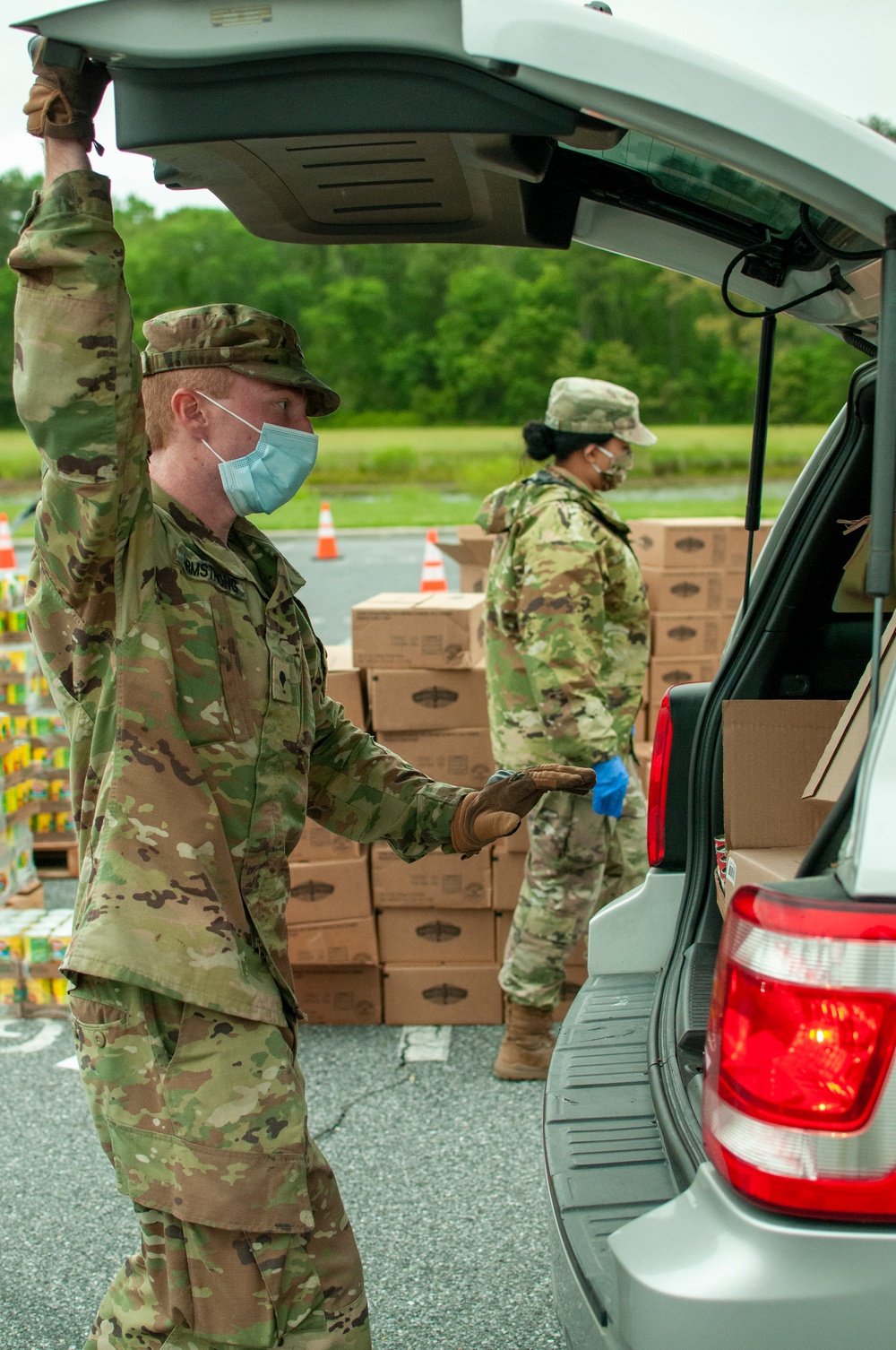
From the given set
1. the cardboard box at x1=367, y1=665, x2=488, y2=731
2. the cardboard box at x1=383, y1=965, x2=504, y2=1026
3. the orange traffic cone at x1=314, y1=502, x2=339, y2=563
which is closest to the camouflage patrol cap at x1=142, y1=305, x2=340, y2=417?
the cardboard box at x1=367, y1=665, x2=488, y2=731

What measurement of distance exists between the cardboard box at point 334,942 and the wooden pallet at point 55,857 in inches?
68.0

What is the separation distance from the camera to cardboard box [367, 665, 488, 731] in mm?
4062

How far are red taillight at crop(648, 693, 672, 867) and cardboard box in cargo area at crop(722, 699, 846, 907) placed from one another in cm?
31

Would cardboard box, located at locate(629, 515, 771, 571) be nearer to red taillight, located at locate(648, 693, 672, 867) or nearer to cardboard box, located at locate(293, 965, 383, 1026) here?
cardboard box, located at locate(293, 965, 383, 1026)

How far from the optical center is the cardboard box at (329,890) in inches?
160

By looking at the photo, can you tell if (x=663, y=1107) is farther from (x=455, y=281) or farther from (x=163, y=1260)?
(x=455, y=281)

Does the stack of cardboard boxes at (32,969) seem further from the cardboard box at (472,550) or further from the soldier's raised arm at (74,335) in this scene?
the soldier's raised arm at (74,335)

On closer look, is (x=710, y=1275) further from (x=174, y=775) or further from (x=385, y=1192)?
(x=385, y=1192)

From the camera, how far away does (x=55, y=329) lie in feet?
5.29

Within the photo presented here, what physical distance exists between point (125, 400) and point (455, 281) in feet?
120

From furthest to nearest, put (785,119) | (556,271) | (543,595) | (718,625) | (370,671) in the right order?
(556,271)
(718,625)
(370,671)
(543,595)
(785,119)

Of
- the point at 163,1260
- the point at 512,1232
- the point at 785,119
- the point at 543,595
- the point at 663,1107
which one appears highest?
the point at 785,119

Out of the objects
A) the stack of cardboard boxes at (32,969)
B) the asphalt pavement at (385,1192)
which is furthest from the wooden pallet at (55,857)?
the asphalt pavement at (385,1192)

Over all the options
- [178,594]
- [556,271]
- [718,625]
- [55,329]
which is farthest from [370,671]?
[556,271]
